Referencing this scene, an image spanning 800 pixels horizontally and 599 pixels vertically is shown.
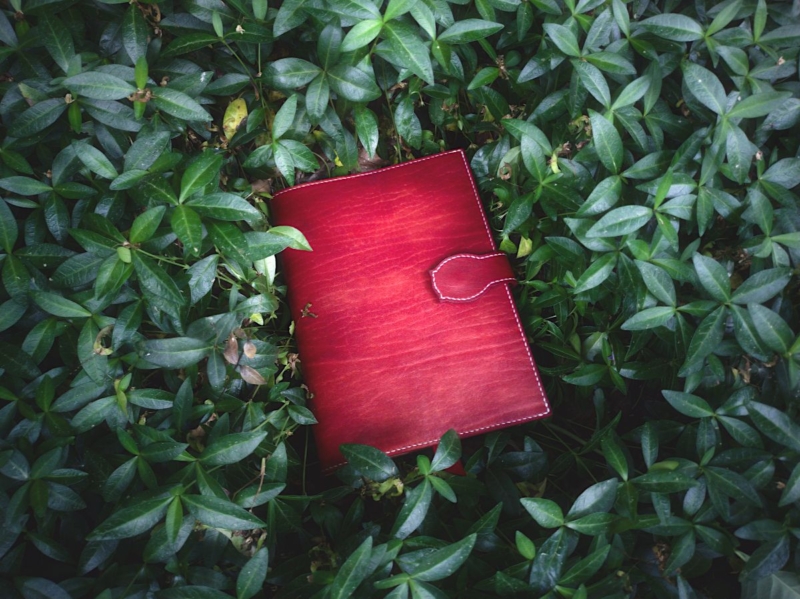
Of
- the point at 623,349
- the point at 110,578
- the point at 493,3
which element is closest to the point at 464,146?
the point at 493,3

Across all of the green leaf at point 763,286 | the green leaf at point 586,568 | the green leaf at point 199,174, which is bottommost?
the green leaf at point 586,568

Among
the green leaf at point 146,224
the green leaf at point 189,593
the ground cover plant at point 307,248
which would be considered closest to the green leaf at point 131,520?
the ground cover plant at point 307,248

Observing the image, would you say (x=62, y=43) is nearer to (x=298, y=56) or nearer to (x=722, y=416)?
(x=298, y=56)

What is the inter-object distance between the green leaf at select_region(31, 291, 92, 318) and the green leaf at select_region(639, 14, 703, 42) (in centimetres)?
117

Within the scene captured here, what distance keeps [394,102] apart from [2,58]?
0.78 m

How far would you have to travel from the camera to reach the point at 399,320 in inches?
53.7

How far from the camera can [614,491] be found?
1.12 meters

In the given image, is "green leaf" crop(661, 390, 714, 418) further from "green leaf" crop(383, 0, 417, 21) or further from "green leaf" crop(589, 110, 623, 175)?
"green leaf" crop(383, 0, 417, 21)

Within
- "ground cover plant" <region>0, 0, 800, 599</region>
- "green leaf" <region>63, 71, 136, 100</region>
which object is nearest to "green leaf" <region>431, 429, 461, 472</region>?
"ground cover plant" <region>0, 0, 800, 599</region>

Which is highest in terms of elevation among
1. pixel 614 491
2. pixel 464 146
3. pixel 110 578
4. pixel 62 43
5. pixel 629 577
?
pixel 62 43

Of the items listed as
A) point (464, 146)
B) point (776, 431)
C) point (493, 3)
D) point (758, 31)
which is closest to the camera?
point (776, 431)

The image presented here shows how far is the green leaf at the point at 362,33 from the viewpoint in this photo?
1128 mm

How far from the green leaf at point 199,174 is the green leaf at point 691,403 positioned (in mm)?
902

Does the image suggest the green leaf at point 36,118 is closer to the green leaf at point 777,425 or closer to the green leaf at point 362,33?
the green leaf at point 362,33
